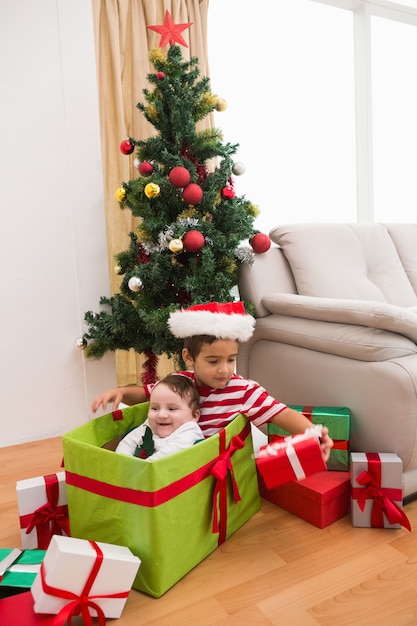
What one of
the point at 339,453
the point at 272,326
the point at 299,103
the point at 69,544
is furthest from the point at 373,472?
the point at 299,103

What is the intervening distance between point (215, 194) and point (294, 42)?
6.75 ft

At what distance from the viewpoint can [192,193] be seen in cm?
196

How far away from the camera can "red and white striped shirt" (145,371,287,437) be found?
1.46 m

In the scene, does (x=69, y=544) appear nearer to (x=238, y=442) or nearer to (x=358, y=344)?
(x=238, y=442)

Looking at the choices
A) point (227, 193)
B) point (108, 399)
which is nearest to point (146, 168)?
point (227, 193)

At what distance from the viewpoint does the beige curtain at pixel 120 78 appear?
8.68 ft

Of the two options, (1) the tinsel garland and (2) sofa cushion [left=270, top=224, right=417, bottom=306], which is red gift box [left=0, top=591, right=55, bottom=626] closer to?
(1) the tinsel garland

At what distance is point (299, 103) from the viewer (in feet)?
11.6

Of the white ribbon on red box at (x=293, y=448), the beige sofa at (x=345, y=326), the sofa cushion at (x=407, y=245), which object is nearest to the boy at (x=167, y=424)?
the white ribbon on red box at (x=293, y=448)

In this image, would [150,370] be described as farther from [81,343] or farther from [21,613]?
[21,613]

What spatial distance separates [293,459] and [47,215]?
1.54m

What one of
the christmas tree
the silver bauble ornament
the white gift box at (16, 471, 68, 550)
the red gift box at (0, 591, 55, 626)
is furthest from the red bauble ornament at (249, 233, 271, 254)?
the red gift box at (0, 591, 55, 626)

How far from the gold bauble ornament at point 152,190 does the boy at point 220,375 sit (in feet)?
2.24

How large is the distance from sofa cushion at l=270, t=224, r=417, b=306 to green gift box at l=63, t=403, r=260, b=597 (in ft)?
2.78
